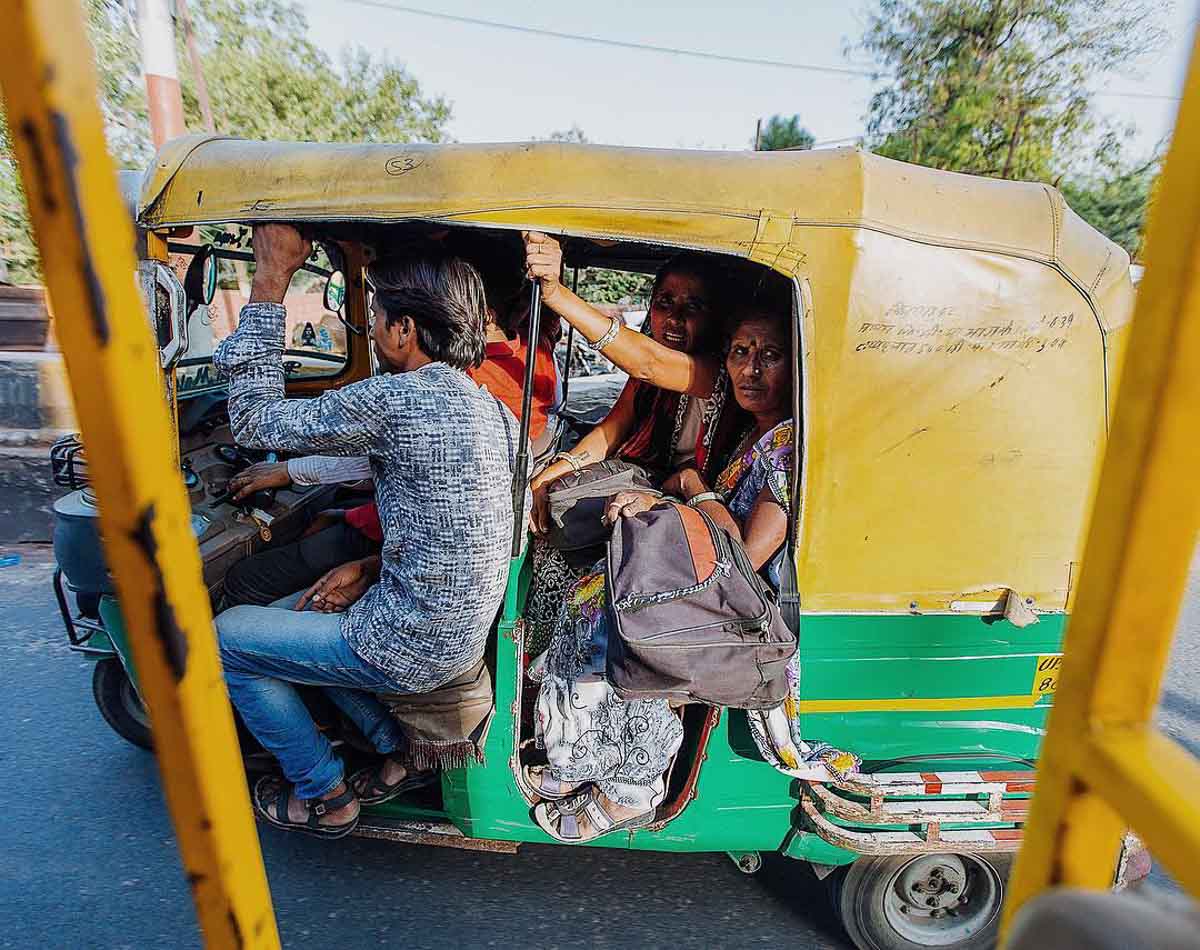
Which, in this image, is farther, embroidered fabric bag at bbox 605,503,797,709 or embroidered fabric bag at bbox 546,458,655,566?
embroidered fabric bag at bbox 546,458,655,566

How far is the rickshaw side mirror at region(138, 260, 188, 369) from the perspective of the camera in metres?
1.82

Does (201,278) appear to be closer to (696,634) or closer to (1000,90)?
(696,634)

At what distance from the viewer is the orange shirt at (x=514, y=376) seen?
2.51 m

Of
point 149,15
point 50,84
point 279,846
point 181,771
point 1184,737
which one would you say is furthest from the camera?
point 149,15

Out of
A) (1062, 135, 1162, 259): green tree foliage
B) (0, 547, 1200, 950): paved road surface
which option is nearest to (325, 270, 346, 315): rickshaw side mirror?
(0, 547, 1200, 950): paved road surface

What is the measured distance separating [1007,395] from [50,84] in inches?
71.3

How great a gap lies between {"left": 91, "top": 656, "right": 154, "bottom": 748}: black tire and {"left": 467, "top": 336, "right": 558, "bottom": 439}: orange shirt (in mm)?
1889

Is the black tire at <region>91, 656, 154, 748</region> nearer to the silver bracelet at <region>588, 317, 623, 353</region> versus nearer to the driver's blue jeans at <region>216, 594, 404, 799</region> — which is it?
the driver's blue jeans at <region>216, 594, 404, 799</region>

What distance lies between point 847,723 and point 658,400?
132 cm

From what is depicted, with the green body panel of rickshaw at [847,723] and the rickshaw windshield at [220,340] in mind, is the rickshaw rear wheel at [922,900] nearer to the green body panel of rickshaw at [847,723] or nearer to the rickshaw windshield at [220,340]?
the green body panel of rickshaw at [847,723]

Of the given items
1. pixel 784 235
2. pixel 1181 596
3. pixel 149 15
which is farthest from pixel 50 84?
pixel 149 15

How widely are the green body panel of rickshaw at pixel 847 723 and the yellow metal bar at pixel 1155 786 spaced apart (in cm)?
116

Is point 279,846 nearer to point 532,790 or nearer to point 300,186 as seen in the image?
point 532,790

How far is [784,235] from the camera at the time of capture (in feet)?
5.44
